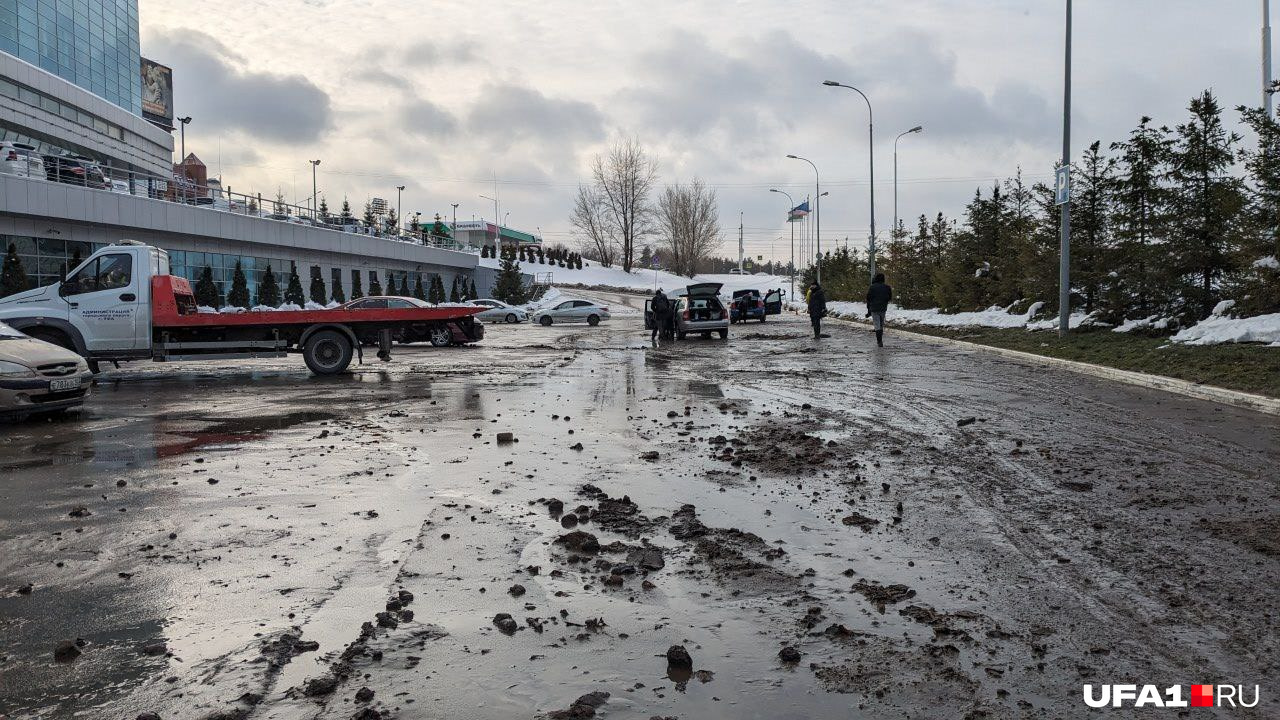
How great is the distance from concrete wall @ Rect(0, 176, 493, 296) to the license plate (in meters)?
27.1

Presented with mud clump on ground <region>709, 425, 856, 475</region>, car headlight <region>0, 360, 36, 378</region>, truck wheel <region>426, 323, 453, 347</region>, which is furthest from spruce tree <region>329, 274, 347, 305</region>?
mud clump on ground <region>709, 425, 856, 475</region>

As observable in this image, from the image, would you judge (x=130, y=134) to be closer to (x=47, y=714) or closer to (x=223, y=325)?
(x=223, y=325)

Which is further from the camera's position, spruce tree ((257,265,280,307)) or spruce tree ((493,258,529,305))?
spruce tree ((493,258,529,305))

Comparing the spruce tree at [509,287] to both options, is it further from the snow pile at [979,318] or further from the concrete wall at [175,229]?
the snow pile at [979,318]

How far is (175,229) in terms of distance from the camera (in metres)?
43.0

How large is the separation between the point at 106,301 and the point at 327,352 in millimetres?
4320

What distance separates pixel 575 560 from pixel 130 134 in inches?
3345

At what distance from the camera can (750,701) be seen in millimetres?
3789

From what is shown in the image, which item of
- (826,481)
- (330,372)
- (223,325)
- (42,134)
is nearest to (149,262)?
(223,325)

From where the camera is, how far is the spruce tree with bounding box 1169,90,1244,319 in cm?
2139

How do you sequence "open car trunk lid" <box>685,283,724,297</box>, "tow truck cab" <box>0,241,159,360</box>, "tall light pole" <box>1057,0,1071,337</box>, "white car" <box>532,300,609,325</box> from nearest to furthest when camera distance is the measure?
"tow truck cab" <box>0,241,159,360</box>
"tall light pole" <box>1057,0,1071,337</box>
"open car trunk lid" <box>685,283,724,297</box>
"white car" <box>532,300,609,325</box>

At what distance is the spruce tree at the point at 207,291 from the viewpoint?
4459 cm

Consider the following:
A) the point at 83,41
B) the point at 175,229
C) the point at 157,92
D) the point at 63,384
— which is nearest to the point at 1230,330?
the point at 63,384

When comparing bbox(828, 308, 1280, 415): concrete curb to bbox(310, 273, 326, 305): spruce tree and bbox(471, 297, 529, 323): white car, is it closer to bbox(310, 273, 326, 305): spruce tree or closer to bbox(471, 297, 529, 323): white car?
bbox(471, 297, 529, 323): white car
